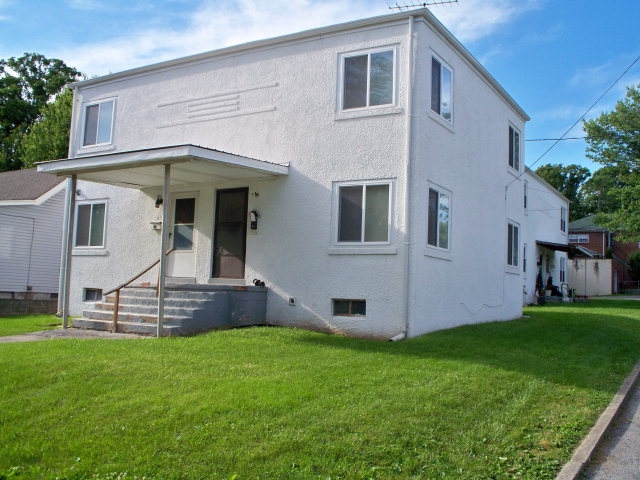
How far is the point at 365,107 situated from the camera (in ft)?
39.0

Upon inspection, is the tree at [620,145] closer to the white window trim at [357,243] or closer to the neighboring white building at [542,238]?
the neighboring white building at [542,238]

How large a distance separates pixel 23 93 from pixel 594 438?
141 feet

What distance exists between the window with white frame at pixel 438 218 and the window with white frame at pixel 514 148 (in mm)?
5491

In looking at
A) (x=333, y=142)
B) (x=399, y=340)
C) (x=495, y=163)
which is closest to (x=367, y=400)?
(x=399, y=340)

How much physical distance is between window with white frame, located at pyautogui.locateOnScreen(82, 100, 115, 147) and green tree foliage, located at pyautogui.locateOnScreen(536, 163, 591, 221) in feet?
200

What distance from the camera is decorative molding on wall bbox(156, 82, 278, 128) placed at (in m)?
13.3

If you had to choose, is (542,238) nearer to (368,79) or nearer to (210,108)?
(368,79)

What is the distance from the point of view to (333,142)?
1208cm

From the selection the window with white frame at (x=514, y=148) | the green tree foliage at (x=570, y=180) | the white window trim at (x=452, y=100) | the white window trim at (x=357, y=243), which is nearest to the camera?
the white window trim at (x=357, y=243)

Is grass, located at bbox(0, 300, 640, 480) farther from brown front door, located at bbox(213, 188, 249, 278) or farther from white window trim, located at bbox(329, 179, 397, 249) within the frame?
brown front door, located at bbox(213, 188, 249, 278)

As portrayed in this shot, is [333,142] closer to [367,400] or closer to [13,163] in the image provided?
[367,400]

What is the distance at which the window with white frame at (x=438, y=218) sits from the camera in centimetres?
1206

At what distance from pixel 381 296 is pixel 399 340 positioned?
2.96 ft

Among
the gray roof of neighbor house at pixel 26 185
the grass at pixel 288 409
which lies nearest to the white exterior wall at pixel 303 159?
the grass at pixel 288 409
